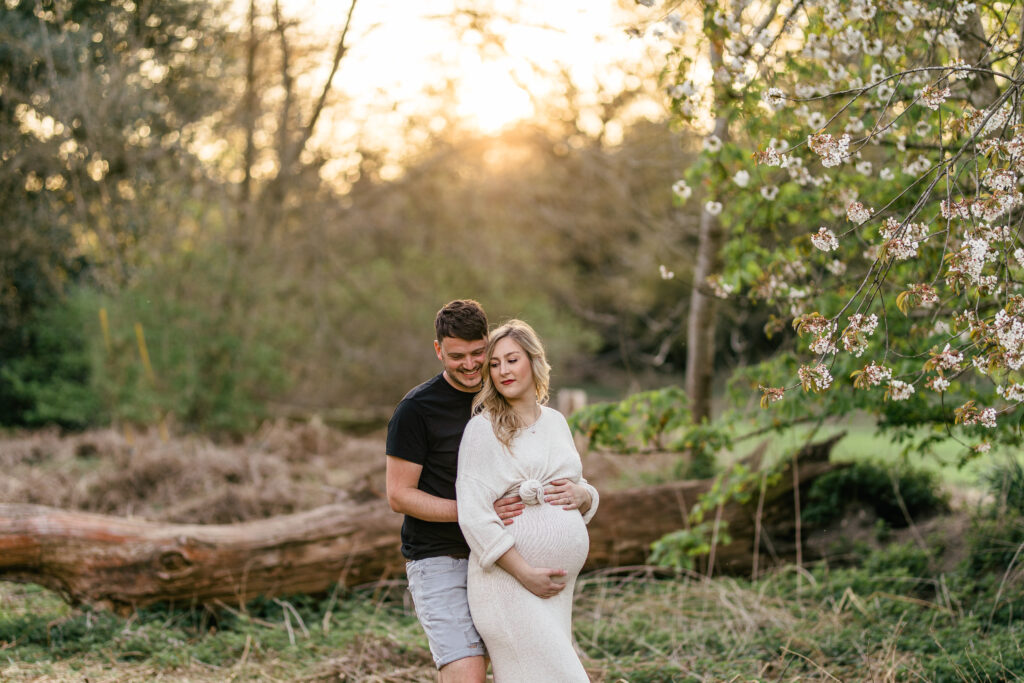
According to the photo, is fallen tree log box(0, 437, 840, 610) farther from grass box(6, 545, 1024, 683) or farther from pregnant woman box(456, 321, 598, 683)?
pregnant woman box(456, 321, 598, 683)

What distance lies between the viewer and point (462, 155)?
52.9ft

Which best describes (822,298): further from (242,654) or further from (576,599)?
(242,654)

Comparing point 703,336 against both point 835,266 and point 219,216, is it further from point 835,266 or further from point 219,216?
point 219,216

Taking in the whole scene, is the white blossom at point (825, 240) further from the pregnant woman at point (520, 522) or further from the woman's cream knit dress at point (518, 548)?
the woman's cream knit dress at point (518, 548)

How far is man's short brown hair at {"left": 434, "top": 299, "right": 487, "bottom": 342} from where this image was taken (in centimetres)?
329

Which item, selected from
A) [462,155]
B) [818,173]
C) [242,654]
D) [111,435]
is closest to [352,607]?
[242,654]

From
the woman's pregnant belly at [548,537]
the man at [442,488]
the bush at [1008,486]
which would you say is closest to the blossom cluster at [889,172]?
the bush at [1008,486]

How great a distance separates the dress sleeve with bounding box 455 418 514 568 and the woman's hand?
19 centimetres

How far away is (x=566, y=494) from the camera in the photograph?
324 centimetres

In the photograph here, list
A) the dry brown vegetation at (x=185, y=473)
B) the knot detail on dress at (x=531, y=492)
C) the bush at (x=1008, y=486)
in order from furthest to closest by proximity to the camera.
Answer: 1. the dry brown vegetation at (x=185, y=473)
2. the bush at (x=1008, y=486)
3. the knot detail on dress at (x=531, y=492)

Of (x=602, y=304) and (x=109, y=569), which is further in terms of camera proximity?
(x=602, y=304)

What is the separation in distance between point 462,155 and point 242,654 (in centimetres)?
1223

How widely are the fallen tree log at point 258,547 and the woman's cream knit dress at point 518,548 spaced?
281cm

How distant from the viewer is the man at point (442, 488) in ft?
10.7
